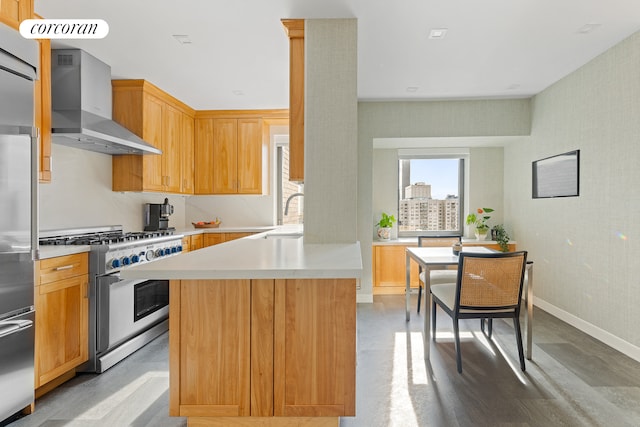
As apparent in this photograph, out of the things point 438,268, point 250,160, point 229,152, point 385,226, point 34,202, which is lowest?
point 438,268

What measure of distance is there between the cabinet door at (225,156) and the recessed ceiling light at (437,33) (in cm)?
275

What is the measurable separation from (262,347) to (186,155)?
348 cm

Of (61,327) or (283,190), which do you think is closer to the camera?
(61,327)

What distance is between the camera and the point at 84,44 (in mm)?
2814

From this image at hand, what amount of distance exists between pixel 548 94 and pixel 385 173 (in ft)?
6.94

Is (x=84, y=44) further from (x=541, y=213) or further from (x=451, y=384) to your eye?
(x=541, y=213)

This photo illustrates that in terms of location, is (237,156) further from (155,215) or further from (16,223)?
(16,223)

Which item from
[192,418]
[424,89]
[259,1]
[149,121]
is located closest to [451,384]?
[192,418]

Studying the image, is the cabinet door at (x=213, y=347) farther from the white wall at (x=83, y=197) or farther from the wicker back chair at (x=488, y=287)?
the white wall at (x=83, y=197)

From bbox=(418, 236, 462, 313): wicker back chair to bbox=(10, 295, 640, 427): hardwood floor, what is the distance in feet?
1.68

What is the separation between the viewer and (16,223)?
73.5 inches

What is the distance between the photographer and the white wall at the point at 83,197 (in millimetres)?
2973

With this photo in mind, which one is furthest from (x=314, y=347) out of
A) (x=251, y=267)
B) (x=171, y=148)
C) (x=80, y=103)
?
(x=171, y=148)

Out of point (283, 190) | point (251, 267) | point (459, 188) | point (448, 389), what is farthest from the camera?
point (459, 188)
